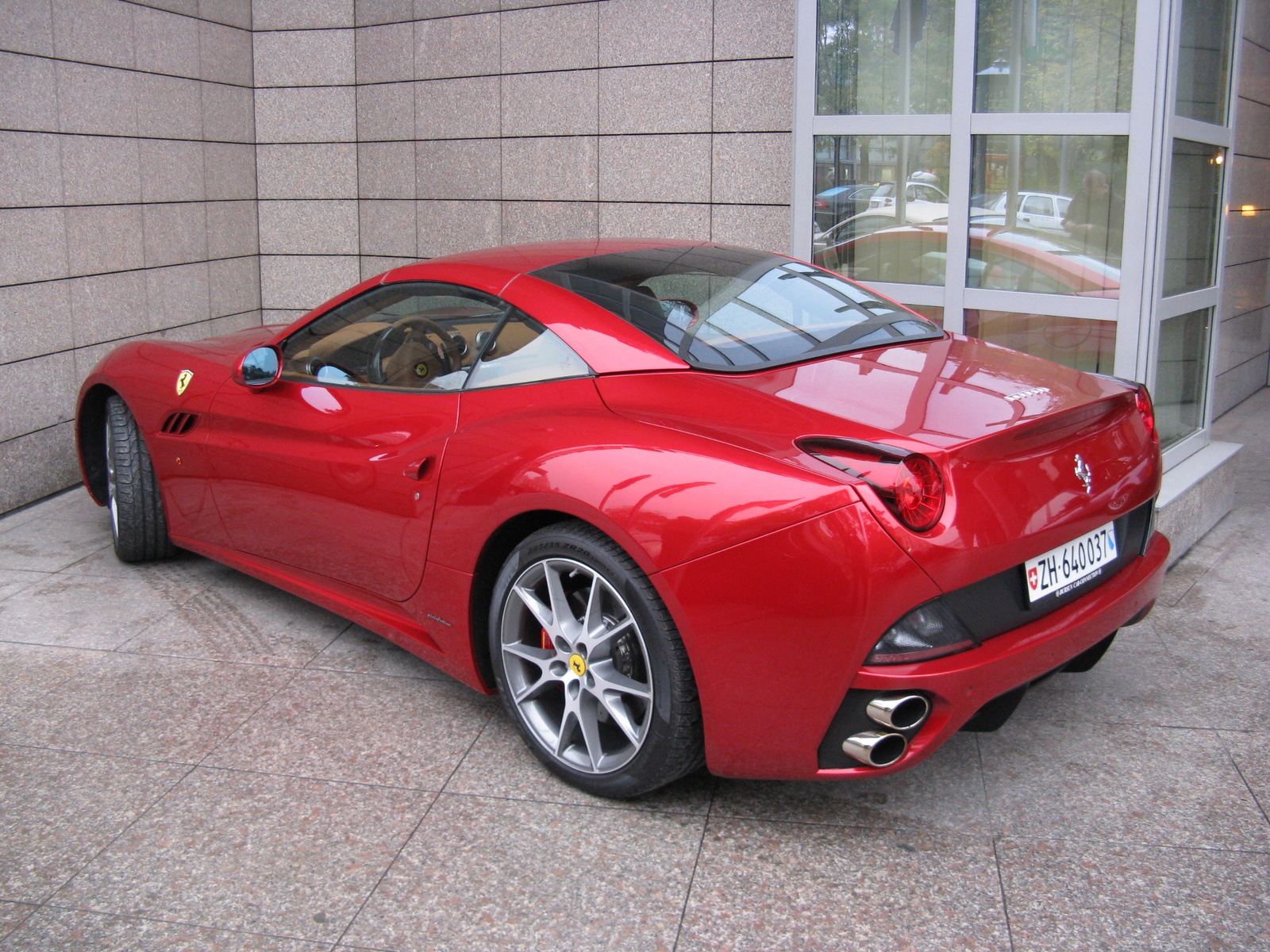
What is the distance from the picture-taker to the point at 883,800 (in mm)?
2902

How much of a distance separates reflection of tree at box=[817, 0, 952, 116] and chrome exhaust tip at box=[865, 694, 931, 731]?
12.2ft

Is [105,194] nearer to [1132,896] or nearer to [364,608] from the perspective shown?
[364,608]

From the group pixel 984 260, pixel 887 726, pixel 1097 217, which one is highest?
pixel 1097 217

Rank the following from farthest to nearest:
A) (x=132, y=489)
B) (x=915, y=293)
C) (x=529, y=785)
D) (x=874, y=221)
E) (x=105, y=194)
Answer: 1. (x=105, y=194)
2. (x=874, y=221)
3. (x=915, y=293)
4. (x=132, y=489)
5. (x=529, y=785)

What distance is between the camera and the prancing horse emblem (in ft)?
8.75

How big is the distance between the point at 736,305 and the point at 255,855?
6.26ft

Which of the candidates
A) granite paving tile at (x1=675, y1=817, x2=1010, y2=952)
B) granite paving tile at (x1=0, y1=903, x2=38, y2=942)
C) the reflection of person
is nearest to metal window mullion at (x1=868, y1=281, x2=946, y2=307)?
the reflection of person

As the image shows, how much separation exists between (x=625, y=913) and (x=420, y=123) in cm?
671

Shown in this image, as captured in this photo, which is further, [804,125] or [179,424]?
[804,125]

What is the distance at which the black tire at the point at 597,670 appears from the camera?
2.63 m

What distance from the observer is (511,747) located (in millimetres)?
3236

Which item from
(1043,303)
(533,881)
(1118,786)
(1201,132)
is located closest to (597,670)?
(533,881)

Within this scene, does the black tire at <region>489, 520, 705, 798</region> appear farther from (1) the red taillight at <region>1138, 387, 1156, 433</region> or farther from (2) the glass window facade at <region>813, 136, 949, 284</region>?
(2) the glass window facade at <region>813, 136, 949, 284</region>

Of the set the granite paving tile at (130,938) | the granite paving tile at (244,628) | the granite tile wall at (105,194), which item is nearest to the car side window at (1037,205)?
the granite paving tile at (244,628)
